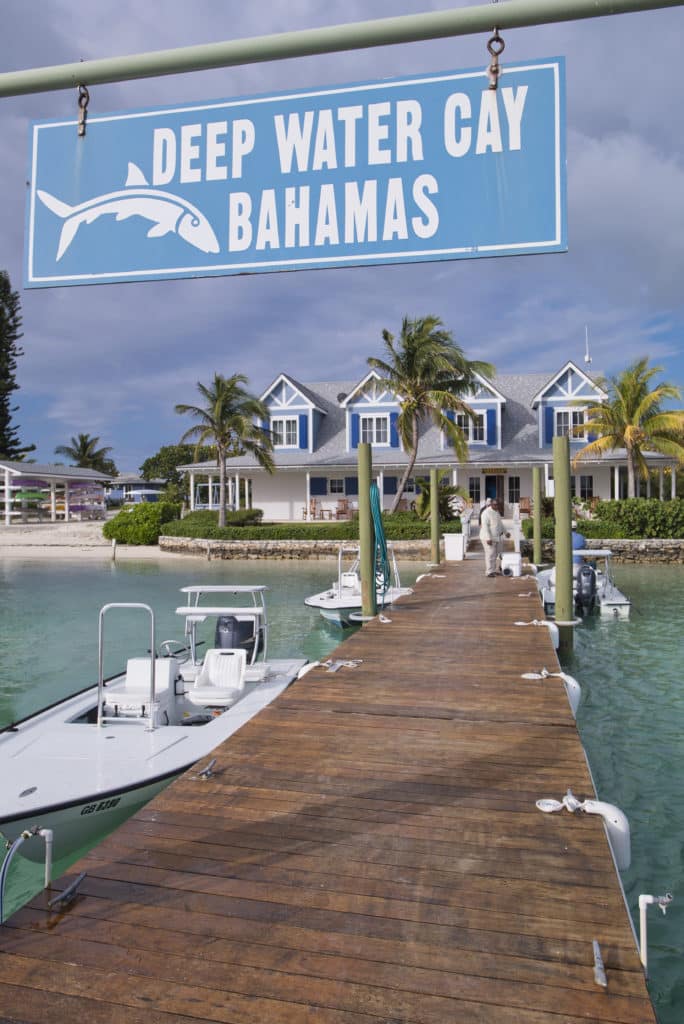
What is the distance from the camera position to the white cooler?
17.9 metres

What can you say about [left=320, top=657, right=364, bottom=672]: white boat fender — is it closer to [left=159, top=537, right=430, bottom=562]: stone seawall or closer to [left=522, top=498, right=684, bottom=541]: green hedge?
[left=159, top=537, right=430, bottom=562]: stone seawall

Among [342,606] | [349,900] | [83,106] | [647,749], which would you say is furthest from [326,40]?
[342,606]

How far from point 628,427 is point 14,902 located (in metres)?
32.4

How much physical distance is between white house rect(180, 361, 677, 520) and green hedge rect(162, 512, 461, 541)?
382 cm

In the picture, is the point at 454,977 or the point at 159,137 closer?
the point at 454,977

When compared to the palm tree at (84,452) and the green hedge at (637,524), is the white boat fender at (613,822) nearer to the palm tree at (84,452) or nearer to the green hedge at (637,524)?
the green hedge at (637,524)

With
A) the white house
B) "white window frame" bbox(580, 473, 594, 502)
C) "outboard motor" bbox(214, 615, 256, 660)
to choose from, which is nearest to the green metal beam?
"outboard motor" bbox(214, 615, 256, 660)

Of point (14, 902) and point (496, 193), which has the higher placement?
point (496, 193)

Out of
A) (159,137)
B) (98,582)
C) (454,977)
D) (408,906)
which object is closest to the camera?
(454,977)

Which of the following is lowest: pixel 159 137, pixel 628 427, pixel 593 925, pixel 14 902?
pixel 14 902

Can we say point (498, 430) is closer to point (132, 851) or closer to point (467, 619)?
point (467, 619)

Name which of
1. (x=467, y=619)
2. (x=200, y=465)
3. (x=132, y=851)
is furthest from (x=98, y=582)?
(x=132, y=851)

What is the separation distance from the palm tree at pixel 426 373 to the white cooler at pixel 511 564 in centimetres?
1613

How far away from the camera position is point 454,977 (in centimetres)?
261
